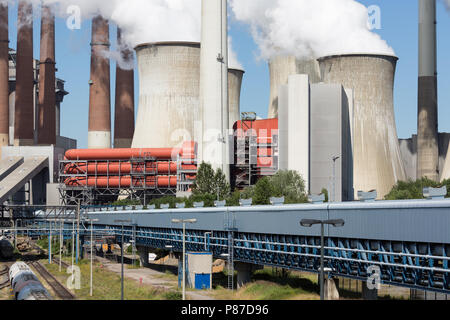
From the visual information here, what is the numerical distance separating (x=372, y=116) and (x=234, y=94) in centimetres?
2604

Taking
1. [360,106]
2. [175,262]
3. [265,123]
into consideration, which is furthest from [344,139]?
[175,262]

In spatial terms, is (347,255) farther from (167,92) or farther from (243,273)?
(167,92)

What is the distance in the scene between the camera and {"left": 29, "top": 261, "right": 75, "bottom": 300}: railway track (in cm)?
4396

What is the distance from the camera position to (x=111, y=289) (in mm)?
47156

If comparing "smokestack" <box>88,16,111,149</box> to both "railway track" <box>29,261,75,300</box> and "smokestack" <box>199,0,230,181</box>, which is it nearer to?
"smokestack" <box>199,0,230,181</box>

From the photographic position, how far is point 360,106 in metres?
95.6

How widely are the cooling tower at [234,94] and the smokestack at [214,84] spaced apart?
15817mm

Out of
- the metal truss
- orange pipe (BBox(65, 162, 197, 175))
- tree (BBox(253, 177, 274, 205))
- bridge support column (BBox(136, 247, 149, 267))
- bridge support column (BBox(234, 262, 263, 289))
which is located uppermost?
orange pipe (BBox(65, 162, 197, 175))

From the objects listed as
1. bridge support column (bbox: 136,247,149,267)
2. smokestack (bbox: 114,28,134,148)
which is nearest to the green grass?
bridge support column (bbox: 136,247,149,267)

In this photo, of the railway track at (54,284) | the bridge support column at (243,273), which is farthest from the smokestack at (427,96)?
the bridge support column at (243,273)

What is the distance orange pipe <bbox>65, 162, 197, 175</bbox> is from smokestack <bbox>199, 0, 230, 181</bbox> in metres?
13.3

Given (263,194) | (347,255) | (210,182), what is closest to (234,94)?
(210,182)

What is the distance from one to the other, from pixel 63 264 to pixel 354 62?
45.8 metres

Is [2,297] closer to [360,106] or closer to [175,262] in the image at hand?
[175,262]
